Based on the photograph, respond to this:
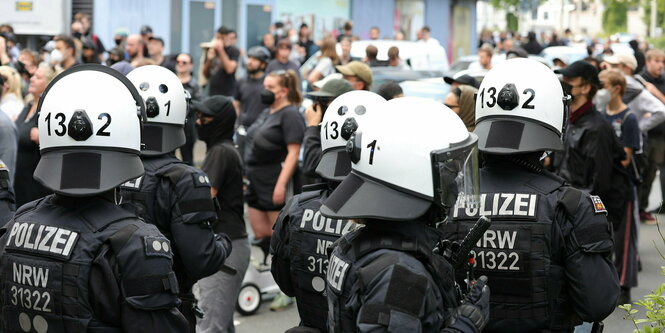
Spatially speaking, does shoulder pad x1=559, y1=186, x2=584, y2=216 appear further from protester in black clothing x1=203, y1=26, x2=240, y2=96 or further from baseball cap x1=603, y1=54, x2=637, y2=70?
protester in black clothing x1=203, y1=26, x2=240, y2=96

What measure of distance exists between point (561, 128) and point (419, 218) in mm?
1437

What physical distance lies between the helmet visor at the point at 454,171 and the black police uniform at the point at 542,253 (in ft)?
2.78

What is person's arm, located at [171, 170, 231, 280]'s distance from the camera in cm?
466

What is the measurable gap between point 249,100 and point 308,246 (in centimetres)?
756

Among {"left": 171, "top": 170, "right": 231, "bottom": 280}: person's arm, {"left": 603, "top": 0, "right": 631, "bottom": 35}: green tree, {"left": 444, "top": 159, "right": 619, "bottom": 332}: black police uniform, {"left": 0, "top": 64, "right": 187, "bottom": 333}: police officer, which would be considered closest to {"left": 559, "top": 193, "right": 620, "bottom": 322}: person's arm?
{"left": 444, "top": 159, "right": 619, "bottom": 332}: black police uniform

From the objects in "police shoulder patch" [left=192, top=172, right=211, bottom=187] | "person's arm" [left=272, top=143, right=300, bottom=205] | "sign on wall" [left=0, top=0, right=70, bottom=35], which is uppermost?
"sign on wall" [left=0, top=0, right=70, bottom=35]

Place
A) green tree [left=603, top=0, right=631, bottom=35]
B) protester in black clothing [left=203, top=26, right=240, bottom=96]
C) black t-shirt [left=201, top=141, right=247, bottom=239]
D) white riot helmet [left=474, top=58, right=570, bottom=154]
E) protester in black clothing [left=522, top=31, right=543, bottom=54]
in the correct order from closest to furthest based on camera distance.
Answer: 1. white riot helmet [left=474, top=58, right=570, bottom=154]
2. black t-shirt [left=201, top=141, right=247, bottom=239]
3. protester in black clothing [left=203, top=26, right=240, bottom=96]
4. protester in black clothing [left=522, top=31, right=543, bottom=54]
5. green tree [left=603, top=0, right=631, bottom=35]

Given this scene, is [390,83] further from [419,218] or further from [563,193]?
[419,218]

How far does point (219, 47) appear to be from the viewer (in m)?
13.4

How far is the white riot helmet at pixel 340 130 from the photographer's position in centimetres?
469

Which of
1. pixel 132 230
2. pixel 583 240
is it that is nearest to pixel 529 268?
pixel 583 240

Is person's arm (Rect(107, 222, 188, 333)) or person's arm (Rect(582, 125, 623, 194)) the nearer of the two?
person's arm (Rect(107, 222, 188, 333))

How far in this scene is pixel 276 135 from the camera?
26.8 feet

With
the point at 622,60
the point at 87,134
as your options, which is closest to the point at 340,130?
the point at 87,134
